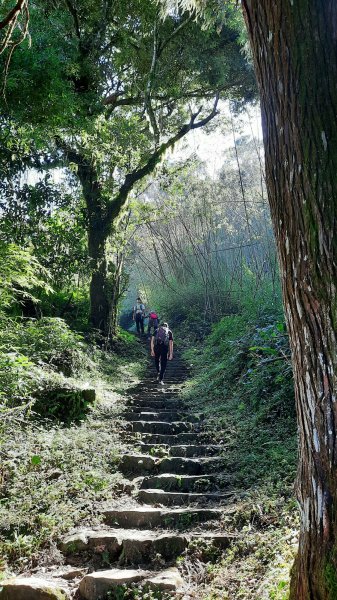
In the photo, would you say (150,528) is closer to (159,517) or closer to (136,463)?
(159,517)

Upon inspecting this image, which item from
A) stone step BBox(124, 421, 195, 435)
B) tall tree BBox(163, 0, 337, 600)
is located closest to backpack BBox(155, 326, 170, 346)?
stone step BBox(124, 421, 195, 435)

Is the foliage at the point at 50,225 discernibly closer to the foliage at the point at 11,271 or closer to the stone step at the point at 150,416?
the foliage at the point at 11,271

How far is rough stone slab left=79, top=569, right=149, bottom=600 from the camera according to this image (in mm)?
3537

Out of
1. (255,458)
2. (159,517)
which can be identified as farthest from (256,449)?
(159,517)

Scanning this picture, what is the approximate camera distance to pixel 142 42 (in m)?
9.87

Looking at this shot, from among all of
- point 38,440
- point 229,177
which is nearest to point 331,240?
point 38,440

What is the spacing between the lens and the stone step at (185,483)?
5.14 m

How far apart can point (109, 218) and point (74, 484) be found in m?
8.96

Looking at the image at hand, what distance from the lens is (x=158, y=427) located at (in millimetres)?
7000

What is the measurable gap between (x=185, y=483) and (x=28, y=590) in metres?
2.28

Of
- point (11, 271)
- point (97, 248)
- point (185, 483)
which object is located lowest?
point (185, 483)

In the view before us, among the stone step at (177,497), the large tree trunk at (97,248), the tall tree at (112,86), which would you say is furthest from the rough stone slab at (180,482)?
the large tree trunk at (97,248)

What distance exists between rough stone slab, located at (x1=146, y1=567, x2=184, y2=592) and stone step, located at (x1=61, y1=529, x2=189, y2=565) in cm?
32

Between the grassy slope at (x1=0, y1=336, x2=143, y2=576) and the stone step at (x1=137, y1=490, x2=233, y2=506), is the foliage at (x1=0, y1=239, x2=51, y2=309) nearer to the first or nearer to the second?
the grassy slope at (x1=0, y1=336, x2=143, y2=576)
